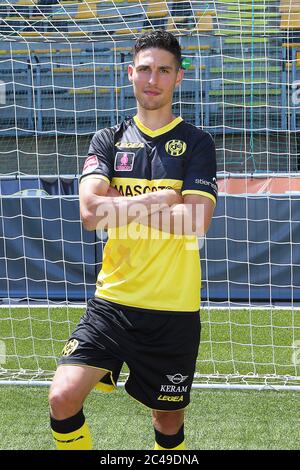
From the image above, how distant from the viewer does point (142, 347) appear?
8.37 ft

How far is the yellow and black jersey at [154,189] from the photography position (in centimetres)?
256

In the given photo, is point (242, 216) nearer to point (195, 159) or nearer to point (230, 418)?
point (230, 418)

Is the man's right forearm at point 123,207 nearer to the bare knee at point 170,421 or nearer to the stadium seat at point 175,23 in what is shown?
the bare knee at point 170,421

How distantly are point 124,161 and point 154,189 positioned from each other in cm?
17

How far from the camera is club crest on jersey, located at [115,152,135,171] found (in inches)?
103

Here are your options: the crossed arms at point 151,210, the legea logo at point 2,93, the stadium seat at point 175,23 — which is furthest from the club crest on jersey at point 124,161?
the legea logo at point 2,93

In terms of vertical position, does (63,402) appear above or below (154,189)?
below

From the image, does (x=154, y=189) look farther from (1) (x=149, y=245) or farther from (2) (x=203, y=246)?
(2) (x=203, y=246)

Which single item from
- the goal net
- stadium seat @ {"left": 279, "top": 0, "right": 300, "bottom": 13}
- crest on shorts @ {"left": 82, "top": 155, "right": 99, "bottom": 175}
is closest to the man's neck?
crest on shorts @ {"left": 82, "top": 155, "right": 99, "bottom": 175}

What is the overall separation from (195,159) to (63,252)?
449 centimetres

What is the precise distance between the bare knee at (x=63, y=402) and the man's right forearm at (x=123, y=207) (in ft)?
2.11

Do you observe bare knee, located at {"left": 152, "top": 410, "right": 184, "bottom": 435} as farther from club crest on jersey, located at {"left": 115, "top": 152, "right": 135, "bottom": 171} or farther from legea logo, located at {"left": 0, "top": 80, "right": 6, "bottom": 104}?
legea logo, located at {"left": 0, "top": 80, "right": 6, "bottom": 104}

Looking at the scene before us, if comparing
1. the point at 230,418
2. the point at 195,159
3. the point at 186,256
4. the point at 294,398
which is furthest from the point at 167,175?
the point at 294,398

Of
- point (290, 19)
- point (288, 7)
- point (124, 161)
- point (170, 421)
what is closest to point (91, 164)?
point (124, 161)
